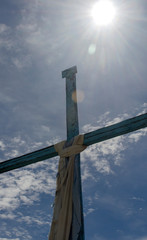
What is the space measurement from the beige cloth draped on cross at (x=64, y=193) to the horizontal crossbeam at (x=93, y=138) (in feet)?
0.62

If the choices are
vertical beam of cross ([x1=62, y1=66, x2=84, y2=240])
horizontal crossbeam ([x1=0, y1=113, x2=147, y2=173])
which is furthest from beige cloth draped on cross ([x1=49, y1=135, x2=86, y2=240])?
horizontal crossbeam ([x1=0, y1=113, x2=147, y2=173])

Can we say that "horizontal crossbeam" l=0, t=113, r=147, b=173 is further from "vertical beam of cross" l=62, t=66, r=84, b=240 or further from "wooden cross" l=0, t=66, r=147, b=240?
"vertical beam of cross" l=62, t=66, r=84, b=240

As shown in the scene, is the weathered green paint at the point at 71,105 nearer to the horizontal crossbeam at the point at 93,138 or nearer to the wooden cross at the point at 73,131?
the wooden cross at the point at 73,131

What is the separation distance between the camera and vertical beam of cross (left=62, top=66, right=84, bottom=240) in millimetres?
3930

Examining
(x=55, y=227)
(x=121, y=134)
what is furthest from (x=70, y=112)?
(x=55, y=227)

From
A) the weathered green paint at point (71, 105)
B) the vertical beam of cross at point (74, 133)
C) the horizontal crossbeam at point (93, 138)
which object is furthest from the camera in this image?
the weathered green paint at point (71, 105)

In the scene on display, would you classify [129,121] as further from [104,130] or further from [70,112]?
[70,112]

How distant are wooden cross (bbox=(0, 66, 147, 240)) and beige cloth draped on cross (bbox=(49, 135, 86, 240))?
4.6 inches

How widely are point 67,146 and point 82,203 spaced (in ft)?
3.42

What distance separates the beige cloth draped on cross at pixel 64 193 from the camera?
3.95 metres

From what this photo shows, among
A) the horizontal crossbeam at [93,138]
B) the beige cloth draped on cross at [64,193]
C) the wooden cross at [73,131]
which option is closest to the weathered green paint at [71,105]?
the wooden cross at [73,131]

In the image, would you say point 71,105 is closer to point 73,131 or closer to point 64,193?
point 73,131

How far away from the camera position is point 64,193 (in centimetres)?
419

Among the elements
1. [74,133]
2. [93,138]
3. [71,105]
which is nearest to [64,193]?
[93,138]
